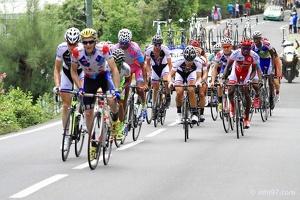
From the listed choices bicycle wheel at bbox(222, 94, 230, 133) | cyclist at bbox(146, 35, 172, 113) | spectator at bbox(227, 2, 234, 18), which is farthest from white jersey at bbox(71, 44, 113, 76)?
spectator at bbox(227, 2, 234, 18)

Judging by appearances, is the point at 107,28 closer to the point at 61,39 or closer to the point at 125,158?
the point at 61,39

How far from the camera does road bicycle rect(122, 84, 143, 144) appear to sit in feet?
56.0

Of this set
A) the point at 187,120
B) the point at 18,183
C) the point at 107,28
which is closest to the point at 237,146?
the point at 187,120

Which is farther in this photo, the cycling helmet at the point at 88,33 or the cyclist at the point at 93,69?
the cyclist at the point at 93,69

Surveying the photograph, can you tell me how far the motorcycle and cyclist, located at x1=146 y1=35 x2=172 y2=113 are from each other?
67.7ft

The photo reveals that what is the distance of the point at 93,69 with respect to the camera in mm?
14148

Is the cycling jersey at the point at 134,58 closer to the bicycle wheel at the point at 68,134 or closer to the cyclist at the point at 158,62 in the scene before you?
the cyclist at the point at 158,62

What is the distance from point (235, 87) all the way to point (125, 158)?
4537mm

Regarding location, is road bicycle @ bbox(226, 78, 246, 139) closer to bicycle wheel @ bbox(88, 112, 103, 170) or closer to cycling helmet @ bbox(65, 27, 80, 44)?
cycling helmet @ bbox(65, 27, 80, 44)

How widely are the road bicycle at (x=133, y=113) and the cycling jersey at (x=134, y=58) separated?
0.55m

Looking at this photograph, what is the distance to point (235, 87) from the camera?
1877cm

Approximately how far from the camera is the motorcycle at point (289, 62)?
41.2 metres

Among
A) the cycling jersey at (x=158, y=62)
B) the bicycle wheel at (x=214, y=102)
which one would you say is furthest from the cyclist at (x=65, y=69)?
the bicycle wheel at (x=214, y=102)

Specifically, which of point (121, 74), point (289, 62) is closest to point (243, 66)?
point (121, 74)
